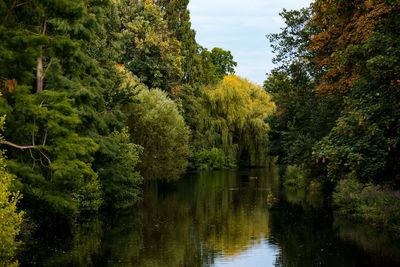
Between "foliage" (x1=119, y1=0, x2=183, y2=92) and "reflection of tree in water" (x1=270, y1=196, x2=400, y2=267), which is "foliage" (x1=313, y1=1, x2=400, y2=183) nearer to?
"reflection of tree in water" (x1=270, y1=196, x2=400, y2=267)

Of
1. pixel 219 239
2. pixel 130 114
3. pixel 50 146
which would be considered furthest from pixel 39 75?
pixel 130 114

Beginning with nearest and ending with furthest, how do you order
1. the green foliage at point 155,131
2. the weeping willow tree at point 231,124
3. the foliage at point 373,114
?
1. the foliage at point 373,114
2. the green foliage at point 155,131
3. the weeping willow tree at point 231,124

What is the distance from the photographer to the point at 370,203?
1080 inches

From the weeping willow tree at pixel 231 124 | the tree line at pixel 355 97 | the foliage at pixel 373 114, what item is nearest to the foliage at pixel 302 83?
the tree line at pixel 355 97

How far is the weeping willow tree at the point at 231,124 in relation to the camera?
6356 centimetres

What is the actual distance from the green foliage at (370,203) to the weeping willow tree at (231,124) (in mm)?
31578

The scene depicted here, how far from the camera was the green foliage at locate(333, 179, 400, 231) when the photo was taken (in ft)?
81.5

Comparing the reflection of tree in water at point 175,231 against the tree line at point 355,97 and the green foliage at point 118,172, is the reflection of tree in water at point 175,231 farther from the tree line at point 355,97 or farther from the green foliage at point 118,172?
the tree line at point 355,97

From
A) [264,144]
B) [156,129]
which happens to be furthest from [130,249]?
[264,144]

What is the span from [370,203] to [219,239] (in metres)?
7.85

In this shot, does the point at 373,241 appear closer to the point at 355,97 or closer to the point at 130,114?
the point at 355,97

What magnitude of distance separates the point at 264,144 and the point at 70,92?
45.2 meters

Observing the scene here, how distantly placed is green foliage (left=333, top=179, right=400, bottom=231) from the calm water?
2.83 feet

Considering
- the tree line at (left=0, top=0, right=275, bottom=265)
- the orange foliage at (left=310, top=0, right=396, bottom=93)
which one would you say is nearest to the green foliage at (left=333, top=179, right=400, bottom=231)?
the orange foliage at (left=310, top=0, right=396, bottom=93)
